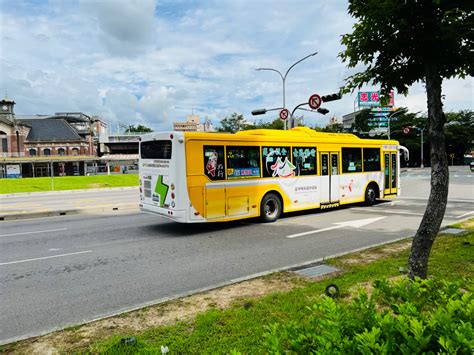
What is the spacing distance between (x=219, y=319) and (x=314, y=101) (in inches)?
713

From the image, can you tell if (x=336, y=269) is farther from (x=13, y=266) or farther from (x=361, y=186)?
(x=361, y=186)

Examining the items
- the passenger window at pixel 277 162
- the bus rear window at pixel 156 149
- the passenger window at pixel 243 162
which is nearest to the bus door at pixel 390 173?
the passenger window at pixel 277 162

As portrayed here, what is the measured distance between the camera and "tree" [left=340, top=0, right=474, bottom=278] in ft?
14.8

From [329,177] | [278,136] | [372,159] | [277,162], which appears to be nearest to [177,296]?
[277,162]

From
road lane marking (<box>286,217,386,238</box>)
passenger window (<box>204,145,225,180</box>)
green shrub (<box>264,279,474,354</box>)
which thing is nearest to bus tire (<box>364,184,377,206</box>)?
road lane marking (<box>286,217,386,238</box>)

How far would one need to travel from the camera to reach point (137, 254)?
8.00m

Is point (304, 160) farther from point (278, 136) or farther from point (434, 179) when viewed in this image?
point (434, 179)

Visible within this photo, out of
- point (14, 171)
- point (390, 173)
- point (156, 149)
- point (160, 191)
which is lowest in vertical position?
point (160, 191)

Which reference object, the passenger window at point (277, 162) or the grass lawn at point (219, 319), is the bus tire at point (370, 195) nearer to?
the passenger window at point (277, 162)

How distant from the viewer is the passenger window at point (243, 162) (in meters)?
10.8

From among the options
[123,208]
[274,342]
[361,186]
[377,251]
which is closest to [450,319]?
[274,342]

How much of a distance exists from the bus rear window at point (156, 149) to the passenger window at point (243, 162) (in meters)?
1.83

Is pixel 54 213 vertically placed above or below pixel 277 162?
below

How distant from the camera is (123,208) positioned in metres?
A: 16.2
